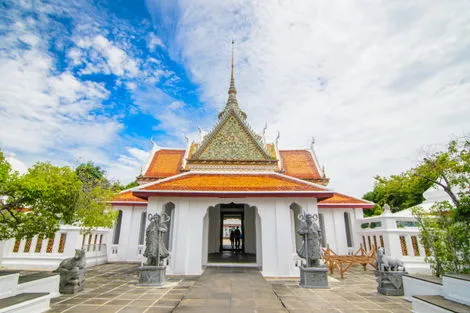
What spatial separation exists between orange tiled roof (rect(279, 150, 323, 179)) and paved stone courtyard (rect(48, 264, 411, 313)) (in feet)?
22.6

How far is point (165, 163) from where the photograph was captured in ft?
47.6

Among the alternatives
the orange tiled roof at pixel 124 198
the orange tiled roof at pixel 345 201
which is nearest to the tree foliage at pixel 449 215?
the orange tiled roof at pixel 345 201

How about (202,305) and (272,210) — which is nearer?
(202,305)

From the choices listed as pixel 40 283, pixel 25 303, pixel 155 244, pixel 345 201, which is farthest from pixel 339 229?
pixel 25 303

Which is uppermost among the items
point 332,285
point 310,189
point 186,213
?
point 310,189

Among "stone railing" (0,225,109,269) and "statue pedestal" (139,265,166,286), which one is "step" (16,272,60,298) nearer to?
"statue pedestal" (139,265,166,286)

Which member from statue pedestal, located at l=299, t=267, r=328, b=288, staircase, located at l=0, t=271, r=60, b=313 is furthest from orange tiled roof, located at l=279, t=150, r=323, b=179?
staircase, located at l=0, t=271, r=60, b=313

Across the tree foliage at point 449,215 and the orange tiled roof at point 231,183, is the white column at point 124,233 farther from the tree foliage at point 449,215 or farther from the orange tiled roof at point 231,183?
the tree foliage at point 449,215

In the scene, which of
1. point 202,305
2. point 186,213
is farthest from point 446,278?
point 186,213

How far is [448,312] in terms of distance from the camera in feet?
10.4

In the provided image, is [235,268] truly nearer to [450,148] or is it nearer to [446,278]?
[446,278]

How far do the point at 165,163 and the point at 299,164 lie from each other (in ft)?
26.7

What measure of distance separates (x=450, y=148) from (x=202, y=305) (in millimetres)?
5670

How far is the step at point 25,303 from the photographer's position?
11.1 ft
